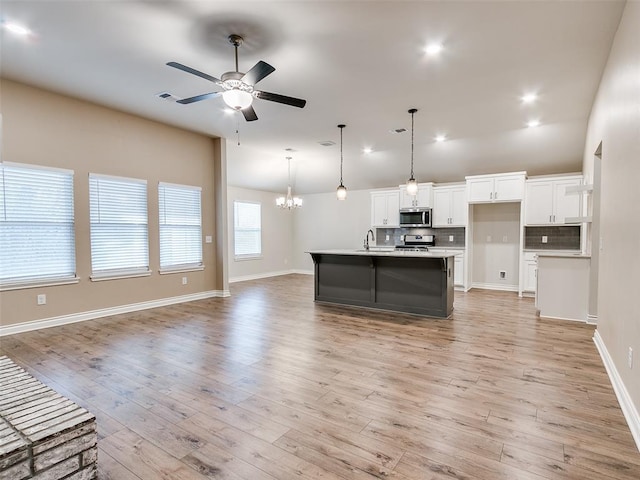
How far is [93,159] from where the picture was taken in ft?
16.3

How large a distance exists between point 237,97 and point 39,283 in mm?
3784

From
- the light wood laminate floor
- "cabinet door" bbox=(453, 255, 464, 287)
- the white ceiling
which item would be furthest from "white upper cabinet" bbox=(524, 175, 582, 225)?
the light wood laminate floor

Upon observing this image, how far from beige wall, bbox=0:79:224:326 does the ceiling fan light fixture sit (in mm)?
3165

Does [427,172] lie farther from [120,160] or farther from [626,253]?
[120,160]

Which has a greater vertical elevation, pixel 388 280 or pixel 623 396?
pixel 388 280

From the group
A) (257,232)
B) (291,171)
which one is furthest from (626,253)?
(257,232)

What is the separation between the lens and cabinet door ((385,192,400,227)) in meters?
8.55

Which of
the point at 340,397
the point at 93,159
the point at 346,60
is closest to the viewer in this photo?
the point at 340,397

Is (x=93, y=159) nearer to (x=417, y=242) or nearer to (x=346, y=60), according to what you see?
(x=346, y=60)

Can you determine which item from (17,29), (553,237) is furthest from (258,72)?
(553,237)

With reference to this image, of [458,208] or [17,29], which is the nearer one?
[17,29]

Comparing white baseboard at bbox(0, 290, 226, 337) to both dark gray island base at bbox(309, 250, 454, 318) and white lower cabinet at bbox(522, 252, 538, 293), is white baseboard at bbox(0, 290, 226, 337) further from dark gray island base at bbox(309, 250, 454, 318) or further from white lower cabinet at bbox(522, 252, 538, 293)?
white lower cabinet at bbox(522, 252, 538, 293)

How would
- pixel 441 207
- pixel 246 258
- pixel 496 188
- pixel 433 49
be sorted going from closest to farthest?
pixel 433 49 < pixel 496 188 < pixel 441 207 < pixel 246 258

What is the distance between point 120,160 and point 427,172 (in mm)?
6362
